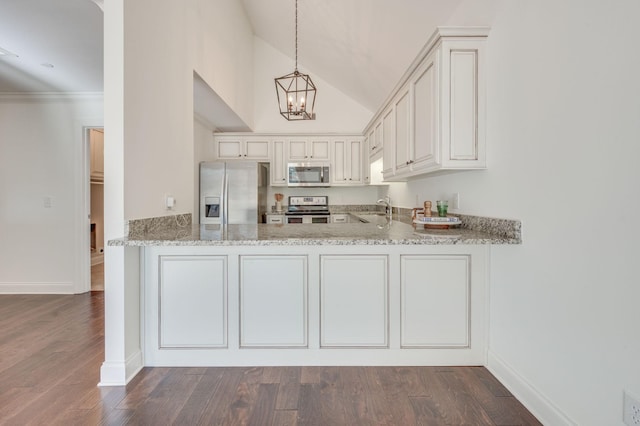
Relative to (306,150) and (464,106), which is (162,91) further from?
(306,150)

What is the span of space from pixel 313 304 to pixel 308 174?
10.4 feet

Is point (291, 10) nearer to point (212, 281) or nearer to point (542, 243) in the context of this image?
point (212, 281)

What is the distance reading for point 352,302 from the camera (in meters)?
2.16

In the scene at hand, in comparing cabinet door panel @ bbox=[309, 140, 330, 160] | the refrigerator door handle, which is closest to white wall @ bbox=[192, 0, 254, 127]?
the refrigerator door handle

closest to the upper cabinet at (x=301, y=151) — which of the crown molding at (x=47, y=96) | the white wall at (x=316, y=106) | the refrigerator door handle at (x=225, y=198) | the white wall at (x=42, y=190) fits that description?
the white wall at (x=316, y=106)

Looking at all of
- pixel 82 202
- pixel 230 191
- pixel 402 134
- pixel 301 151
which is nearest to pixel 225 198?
pixel 230 191

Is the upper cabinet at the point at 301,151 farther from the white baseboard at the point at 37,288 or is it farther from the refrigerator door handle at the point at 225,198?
the white baseboard at the point at 37,288

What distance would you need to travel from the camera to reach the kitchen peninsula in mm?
2143

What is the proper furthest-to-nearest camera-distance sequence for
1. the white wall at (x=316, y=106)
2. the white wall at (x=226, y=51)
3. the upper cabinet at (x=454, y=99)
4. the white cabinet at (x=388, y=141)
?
the white wall at (x=316, y=106), the white cabinet at (x=388, y=141), the white wall at (x=226, y=51), the upper cabinet at (x=454, y=99)

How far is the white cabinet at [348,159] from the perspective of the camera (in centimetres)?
520

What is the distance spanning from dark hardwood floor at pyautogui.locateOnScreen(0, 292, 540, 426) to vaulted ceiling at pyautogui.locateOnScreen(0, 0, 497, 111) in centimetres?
222

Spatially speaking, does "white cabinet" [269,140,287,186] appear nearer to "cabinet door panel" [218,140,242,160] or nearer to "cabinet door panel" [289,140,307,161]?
"cabinet door panel" [289,140,307,161]

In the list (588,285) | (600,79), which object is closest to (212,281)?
(588,285)

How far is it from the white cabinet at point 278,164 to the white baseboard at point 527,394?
3.77 m
